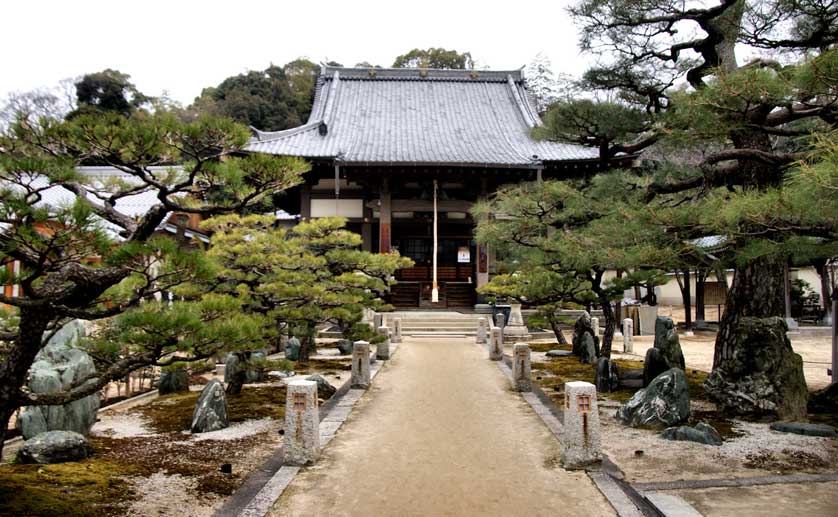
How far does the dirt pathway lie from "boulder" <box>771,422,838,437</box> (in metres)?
2.60

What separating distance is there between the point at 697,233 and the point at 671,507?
3.40 meters

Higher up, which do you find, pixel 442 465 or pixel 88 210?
pixel 88 210

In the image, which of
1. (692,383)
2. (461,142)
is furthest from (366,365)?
(461,142)

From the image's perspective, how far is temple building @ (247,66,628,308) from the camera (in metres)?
19.7

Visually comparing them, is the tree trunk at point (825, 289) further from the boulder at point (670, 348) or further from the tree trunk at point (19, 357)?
the tree trunk at point (19, 357)

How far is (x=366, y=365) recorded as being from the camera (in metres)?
9.74

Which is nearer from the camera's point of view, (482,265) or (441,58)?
(482,265)

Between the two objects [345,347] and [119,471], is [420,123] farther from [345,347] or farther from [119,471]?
[119,471]

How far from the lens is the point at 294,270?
9.82 m

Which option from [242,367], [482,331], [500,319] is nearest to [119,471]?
[242,367]

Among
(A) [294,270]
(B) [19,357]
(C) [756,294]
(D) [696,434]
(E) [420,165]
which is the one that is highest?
(E) [420,165]

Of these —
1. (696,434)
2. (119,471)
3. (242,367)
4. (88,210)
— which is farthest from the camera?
(242,367)

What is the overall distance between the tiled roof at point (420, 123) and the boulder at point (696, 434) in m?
12.8

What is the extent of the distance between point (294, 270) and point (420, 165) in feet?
32.9
